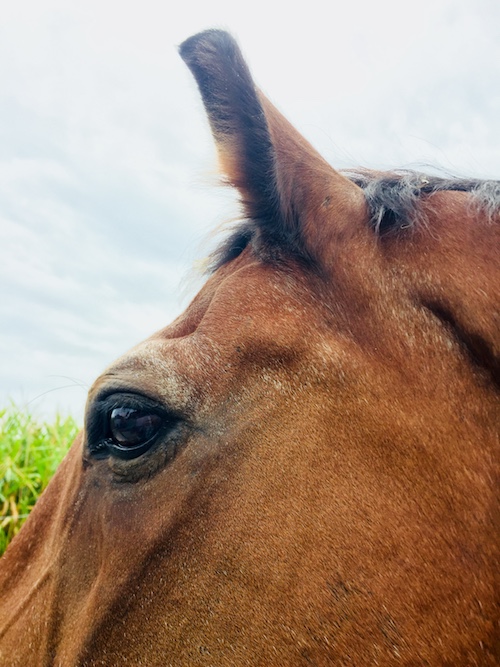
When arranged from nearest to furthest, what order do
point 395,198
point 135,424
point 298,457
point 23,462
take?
point 298,457
point 135,424
point 395,198
point 23,462

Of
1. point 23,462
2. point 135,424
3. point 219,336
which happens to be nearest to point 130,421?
point 135,424

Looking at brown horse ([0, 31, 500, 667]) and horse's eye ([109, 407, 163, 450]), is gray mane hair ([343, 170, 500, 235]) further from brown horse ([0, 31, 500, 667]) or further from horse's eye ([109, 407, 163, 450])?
horse's eye ([109, 407, 163, 450])

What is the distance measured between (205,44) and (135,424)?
126 centimetres

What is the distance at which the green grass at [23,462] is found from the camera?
4.21 m

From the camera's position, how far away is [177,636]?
1.69m

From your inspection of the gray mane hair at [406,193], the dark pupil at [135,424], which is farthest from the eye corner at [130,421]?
the gray mane hair at [406,193]

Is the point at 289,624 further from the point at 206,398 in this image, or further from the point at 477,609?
the point at 206,398

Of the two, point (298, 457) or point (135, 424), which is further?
point (135, 424)

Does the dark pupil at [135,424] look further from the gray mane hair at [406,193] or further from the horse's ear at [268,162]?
the gray mane hair at [406,193]

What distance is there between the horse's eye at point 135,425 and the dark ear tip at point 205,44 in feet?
3.90

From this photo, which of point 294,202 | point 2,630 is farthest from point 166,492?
point 294,202

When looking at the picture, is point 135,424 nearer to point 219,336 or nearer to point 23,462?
point 219,336

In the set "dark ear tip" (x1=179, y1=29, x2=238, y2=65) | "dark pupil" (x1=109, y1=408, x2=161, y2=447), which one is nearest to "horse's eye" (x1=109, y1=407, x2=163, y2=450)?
"dark pupil" (x1=109, y1=408, x2=161, y2=447)

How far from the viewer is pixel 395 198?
6.67ft
